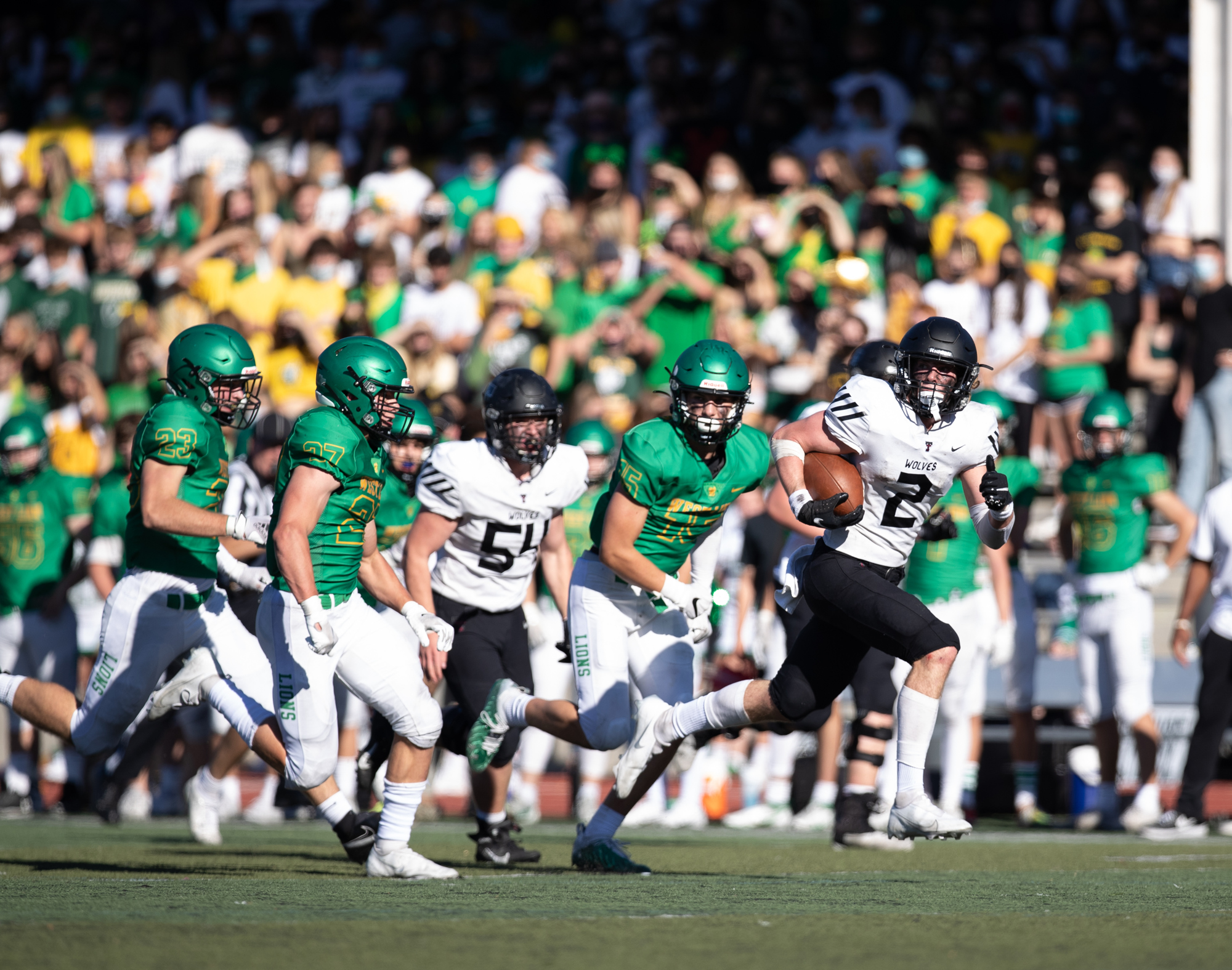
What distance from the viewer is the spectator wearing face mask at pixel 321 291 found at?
12.0 m

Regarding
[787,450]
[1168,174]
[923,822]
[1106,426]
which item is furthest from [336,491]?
[1168,174]

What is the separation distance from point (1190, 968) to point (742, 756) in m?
6.67

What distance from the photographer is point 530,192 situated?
1275cm

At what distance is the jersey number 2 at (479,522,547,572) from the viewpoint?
6.86 metres

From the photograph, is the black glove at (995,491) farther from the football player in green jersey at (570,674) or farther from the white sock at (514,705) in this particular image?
the football player in green jersey at (570,674)

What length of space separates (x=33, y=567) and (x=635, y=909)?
5.67 metres

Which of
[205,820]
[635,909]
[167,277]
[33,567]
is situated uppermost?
[167,277]

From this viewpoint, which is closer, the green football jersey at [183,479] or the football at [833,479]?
the football at [833,479]

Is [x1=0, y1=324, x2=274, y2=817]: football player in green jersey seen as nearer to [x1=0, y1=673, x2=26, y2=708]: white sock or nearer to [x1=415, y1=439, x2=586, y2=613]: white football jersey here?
[x1=0, y1=673, x2=26, y2=708]: white sock

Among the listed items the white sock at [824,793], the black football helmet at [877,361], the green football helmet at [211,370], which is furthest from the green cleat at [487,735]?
the white sock at [824,793]

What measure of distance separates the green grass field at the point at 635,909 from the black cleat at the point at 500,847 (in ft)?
0.29

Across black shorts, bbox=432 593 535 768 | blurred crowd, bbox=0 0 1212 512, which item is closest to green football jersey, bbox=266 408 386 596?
black shorts, bbox=432 593 535 768

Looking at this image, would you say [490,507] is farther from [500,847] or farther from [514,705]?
[500,847]

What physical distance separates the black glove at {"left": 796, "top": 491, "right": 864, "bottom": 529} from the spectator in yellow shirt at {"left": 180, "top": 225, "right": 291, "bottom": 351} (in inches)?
273
